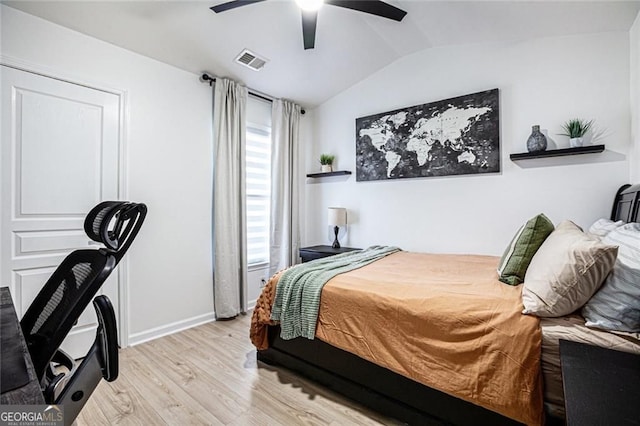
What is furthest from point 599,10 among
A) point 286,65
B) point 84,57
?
point 84,57

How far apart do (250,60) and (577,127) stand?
309 cm

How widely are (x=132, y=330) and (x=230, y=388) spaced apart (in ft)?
4.24

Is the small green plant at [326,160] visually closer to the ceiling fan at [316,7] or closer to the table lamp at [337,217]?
the table lamp at [337,217]

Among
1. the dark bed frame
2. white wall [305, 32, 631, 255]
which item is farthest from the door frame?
white wall [305, 32, 631, 255]

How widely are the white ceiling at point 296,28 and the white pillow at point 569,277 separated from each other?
2.16m

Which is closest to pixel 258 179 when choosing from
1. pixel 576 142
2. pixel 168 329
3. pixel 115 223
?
pixel 168 329

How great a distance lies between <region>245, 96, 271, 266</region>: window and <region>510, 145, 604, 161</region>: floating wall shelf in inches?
109

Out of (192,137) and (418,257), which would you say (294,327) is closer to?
(418,257)

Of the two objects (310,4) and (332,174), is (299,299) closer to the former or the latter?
(310,4)

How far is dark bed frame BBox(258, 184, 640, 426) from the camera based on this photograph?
4.94 ft

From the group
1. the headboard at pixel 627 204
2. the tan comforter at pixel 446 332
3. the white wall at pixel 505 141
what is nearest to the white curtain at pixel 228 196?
the tan comforter at pixel 446 332

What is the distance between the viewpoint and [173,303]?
300cm

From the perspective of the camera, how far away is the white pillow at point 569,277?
4.14 ft

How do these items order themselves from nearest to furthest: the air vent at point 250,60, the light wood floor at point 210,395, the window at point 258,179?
the light wood floor at point 210,395 < the air vent at point 250,60 < the window at point 258,179
